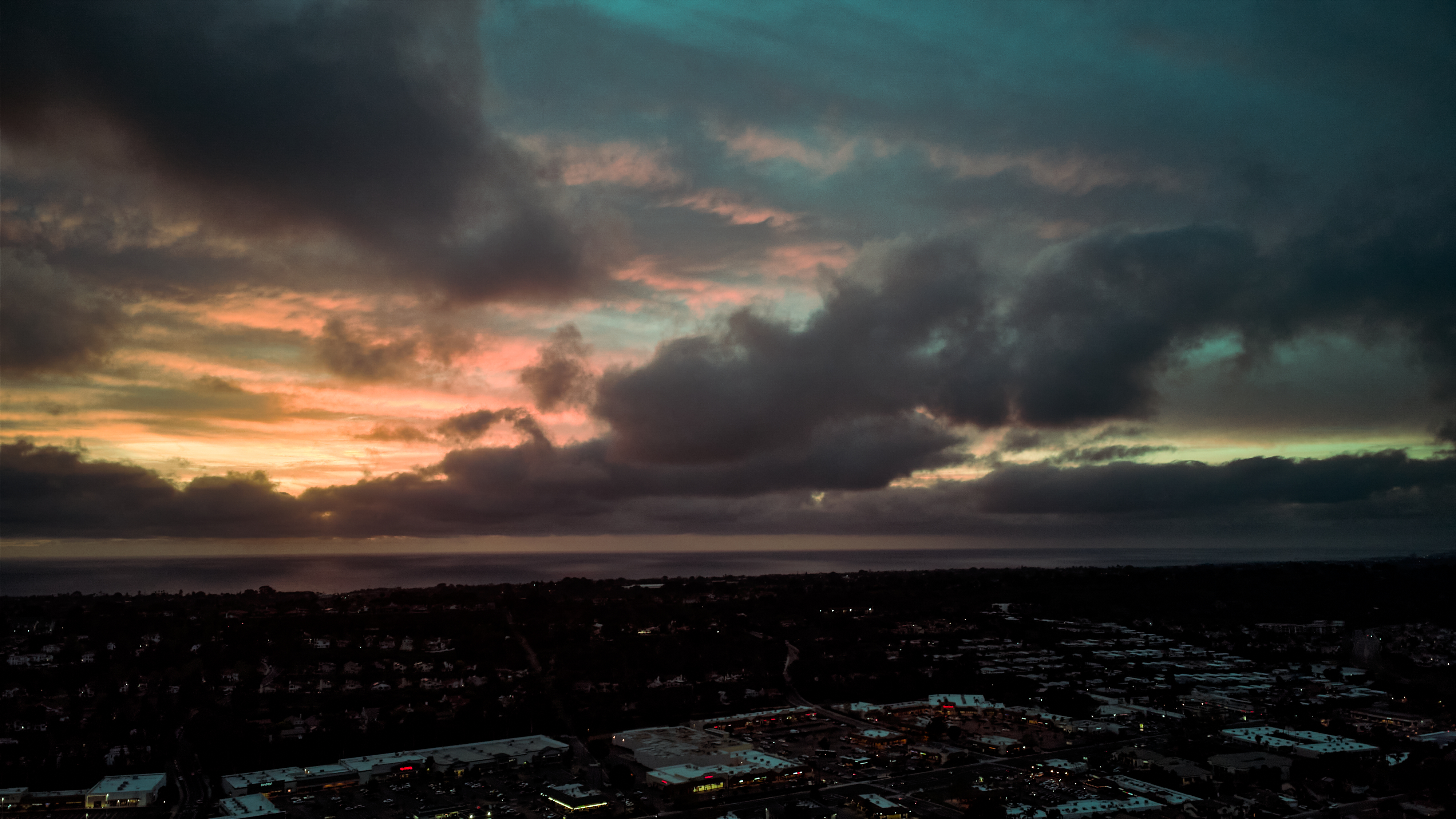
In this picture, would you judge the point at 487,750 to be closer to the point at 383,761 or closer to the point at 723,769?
the point at 383,761

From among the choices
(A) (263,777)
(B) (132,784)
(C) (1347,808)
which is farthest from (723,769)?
(C) (1347,808)

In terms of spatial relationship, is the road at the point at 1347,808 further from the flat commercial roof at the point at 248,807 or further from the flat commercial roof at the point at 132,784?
the flat commercial roof at the point at 132,784

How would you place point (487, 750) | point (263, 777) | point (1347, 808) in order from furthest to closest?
point (487, 750)
point (263, 777)
point (1347, 808)

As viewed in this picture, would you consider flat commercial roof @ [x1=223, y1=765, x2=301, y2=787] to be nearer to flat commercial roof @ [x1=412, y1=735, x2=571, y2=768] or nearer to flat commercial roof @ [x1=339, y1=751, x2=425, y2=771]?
flat commercial roof @ [x1=339, y1=751, x2=425, y2=771]

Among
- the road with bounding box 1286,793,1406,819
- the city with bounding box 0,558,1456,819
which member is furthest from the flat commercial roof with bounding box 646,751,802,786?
the road with bounding box 1286,793,1406,819

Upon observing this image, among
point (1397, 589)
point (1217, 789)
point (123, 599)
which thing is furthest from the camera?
point (1397, 589)

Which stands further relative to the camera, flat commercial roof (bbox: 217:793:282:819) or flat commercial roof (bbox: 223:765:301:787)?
flat commercial roof (bbox: 223:765:301:787)

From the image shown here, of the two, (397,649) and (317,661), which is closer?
(317,661)

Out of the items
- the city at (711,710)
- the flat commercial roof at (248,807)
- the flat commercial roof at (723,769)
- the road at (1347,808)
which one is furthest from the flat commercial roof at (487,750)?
the road at (1347,808)

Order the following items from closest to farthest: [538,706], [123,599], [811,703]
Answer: [538,706] → [811,703] → [123,599]

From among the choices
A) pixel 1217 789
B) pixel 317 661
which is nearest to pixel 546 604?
pixel 317 661

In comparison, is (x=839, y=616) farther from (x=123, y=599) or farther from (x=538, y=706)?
(x=123, y=599)
